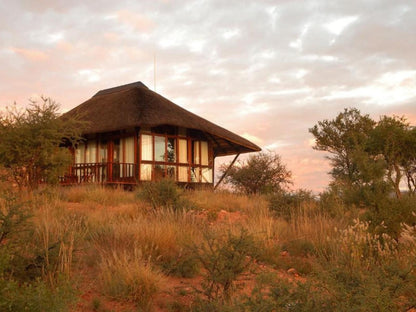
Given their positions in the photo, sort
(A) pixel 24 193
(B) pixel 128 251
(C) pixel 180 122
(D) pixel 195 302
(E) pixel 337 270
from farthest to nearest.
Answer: (C) pixel 180 122
(A) pixel 24 193
(B) pixel 128 251
(D) pixel 195 302
(E) pixel 337 270

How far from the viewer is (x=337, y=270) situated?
4.70 m

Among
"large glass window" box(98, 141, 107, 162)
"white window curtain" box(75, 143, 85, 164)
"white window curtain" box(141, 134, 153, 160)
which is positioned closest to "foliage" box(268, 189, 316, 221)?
"white window curtain" box(141, 134, 153, 160)

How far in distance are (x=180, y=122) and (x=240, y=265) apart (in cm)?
1443

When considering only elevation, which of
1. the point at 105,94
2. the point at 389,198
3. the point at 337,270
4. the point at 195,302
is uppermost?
the point at 105,94

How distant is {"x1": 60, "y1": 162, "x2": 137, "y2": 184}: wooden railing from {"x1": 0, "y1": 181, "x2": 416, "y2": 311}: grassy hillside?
10.1 metres

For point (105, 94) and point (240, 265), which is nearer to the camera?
point (240, 265)

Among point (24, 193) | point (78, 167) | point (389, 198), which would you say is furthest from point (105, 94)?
point (389, 198)

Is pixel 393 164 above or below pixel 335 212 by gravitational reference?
above

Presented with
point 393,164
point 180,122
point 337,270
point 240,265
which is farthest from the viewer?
point 393,164

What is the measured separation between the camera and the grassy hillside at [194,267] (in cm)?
406

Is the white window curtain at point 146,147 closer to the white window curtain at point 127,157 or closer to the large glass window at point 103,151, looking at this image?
the white window curtain at point 127,157

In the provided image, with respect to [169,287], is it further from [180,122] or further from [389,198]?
[180,122]

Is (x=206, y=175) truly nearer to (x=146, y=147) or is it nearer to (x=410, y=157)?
(x=146, y=147)

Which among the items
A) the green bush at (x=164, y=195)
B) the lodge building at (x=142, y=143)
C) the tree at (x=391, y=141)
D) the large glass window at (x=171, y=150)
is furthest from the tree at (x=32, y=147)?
the tree at (x=391, y=141)
